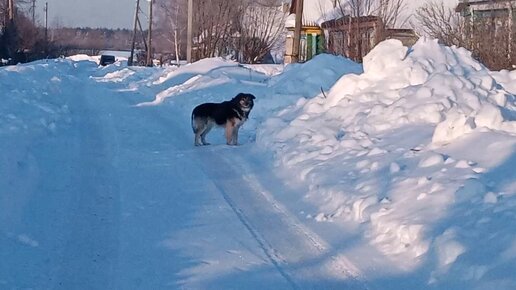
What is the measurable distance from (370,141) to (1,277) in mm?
7243

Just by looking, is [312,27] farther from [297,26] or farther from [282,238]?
[282,238]

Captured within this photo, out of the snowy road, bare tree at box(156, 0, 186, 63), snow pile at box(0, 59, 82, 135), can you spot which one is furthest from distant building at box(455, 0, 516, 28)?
bare tree at box(156, 0, 186, 63)

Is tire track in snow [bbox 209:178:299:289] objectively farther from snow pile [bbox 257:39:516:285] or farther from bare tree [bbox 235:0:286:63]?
bare tree [bbox 235:0:286:63]

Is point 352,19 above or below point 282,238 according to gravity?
above

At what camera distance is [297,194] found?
34.7 ft

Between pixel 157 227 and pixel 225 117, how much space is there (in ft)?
23.3

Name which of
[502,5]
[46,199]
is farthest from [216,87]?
[46,199]

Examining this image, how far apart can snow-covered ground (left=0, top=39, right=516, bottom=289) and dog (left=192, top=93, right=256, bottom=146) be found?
0.37 m

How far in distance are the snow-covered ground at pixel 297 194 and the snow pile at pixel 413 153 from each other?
0.10 ft

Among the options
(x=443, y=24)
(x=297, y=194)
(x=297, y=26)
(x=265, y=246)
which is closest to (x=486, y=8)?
(x=443, y=24)

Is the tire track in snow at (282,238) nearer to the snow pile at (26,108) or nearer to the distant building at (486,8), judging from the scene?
the snow pile at (26,108)

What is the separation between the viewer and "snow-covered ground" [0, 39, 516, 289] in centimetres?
716

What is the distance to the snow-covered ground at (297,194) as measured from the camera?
7.16m

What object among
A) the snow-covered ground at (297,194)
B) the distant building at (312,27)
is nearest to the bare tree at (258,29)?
the distant building at (312,27)
